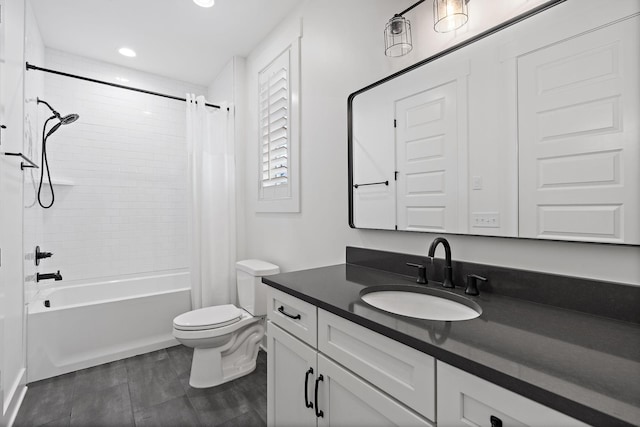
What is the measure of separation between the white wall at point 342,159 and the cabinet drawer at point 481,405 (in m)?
0.58

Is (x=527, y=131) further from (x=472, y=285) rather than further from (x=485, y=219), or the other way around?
(x=472, y=285)

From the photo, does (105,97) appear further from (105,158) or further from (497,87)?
(497,87)

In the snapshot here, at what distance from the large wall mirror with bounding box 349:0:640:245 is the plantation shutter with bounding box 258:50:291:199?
1047 millimetres

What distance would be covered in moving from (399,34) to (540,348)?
4.31 feet

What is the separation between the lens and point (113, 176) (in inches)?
126

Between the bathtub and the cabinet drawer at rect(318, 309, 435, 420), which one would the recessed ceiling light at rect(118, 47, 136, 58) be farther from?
the cabinet drawer at rect(318, 309, 435, 420)

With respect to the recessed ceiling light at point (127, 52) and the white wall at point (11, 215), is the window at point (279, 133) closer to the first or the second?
the recessed ceiling light at point (127, 52)

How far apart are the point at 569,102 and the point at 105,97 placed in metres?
3.82

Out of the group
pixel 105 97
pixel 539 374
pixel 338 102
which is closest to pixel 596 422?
pixel 539 374

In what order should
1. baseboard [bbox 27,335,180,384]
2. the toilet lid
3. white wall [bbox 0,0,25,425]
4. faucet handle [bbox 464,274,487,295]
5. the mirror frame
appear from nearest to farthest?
the mirror frame
faucet handle [bbox 464,274,487,295]
white wall [bbox 0,0,25,425]
the toilet lid
baseboard [bbox 27,335,180,384]

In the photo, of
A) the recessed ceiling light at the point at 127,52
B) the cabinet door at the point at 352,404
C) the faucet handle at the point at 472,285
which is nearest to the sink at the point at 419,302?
the faucet handle at the point at 472,285

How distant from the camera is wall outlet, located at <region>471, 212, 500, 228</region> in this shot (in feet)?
3.66

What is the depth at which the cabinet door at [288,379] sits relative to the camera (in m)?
1.20

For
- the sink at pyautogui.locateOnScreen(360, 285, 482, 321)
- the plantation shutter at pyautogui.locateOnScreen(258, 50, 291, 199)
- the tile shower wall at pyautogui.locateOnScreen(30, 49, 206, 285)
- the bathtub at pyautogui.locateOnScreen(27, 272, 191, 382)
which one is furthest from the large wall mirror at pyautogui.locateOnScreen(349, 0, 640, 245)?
the tile shower wall at pyautogui.locateOnScreen(30, 49, 206, 285)
